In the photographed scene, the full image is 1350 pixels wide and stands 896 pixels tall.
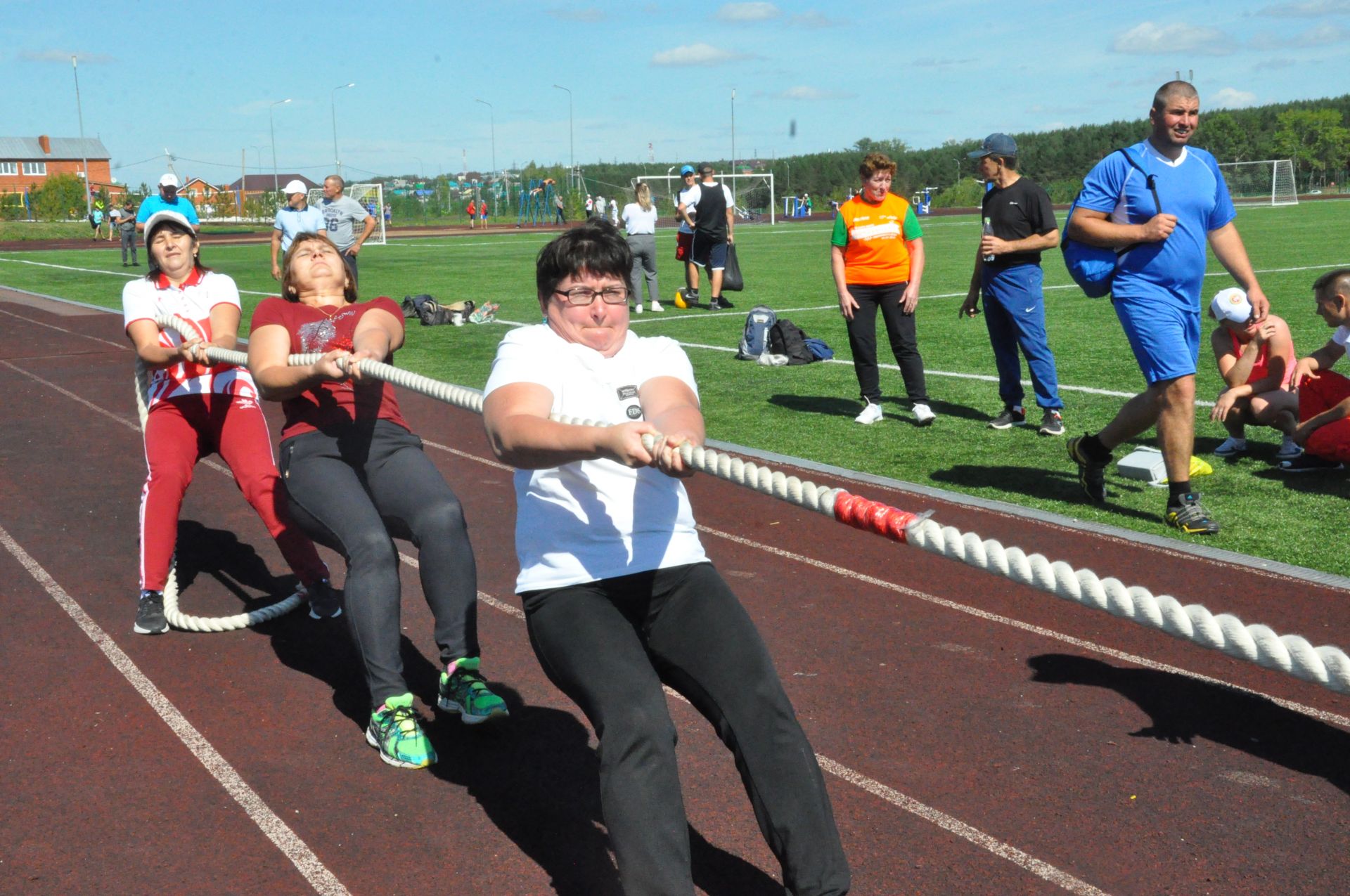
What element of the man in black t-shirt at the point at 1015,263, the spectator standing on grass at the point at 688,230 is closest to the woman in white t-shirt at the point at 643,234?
the spectator standing on grass at the point at 688,230

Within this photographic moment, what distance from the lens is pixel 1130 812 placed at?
3617 millimetres

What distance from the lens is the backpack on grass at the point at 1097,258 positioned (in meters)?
6.13

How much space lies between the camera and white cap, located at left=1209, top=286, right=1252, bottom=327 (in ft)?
25.3

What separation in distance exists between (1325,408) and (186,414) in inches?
260

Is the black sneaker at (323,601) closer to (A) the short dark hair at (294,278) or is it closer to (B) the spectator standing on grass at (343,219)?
(A) the short dark hair at (294,278)

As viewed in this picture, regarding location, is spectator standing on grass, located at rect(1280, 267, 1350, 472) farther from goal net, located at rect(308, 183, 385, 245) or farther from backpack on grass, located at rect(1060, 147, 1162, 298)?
goal net, located at rect(308, 183, 385, 245)

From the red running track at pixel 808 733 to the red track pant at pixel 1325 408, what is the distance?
192 centimetres

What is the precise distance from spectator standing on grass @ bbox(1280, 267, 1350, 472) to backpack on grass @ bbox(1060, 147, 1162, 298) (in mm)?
1581

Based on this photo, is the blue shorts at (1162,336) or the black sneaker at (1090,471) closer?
the blue shorts at (1162,336)

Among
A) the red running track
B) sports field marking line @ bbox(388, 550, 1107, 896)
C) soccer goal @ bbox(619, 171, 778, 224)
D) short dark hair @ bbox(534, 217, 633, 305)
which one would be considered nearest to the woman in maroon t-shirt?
the red running track

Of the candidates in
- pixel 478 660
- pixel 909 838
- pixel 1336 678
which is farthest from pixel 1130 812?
pixel 478 660

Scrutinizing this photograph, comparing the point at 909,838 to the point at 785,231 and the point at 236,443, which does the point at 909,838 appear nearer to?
the point at 236,443

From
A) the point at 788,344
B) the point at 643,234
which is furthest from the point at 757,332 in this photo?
the point at 643,234

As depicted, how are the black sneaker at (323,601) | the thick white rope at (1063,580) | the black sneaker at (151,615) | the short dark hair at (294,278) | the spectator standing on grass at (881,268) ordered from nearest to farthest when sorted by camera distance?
the thick white rope at (1063,580)
the short dark hair at (294,278)
the black sneaker at (151,615)
the black sneaker at (323,601)
the spectator standing on grass at (881,268)
